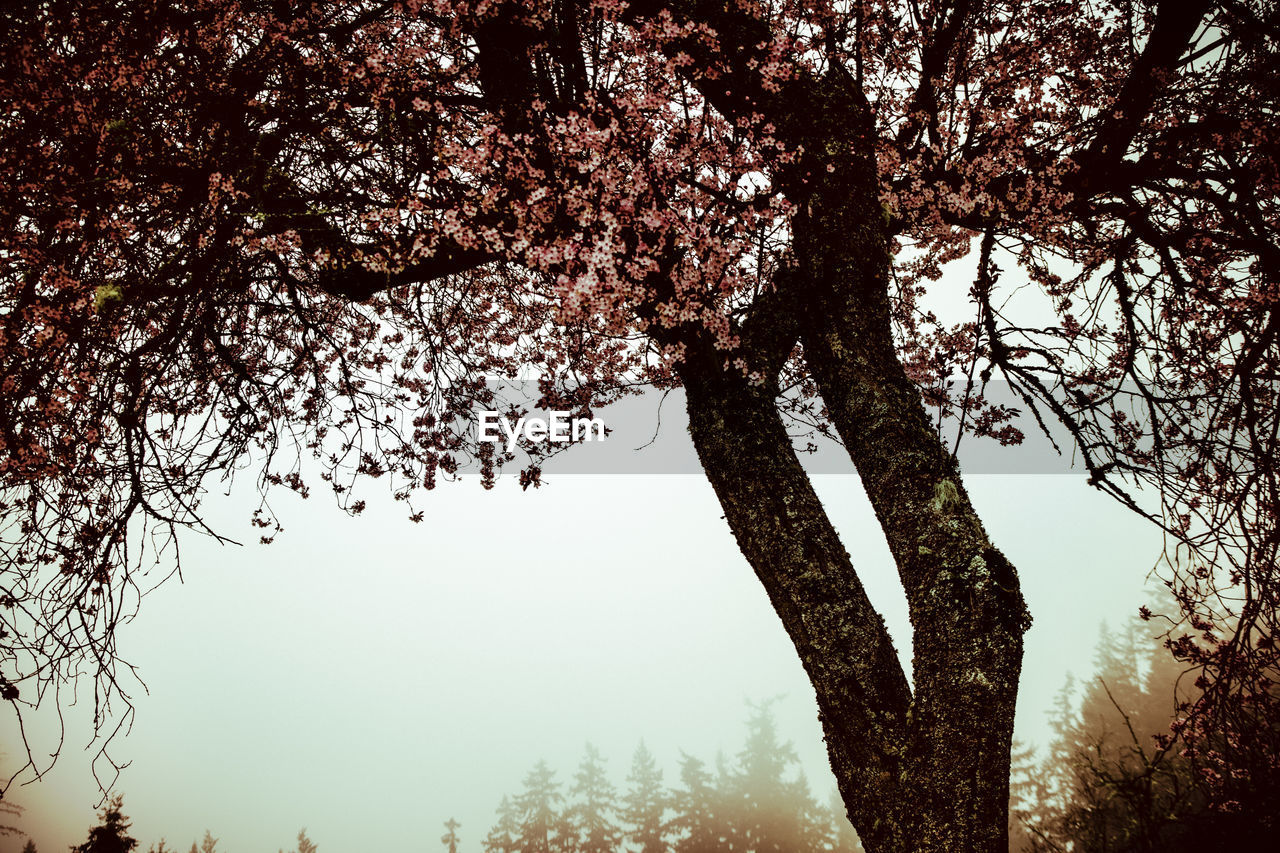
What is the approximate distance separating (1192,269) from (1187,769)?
1656 centimetres

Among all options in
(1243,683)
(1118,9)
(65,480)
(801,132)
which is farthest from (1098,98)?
(65,480)

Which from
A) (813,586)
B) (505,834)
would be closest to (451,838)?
(505,834)

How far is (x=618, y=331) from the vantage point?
4.31 metres

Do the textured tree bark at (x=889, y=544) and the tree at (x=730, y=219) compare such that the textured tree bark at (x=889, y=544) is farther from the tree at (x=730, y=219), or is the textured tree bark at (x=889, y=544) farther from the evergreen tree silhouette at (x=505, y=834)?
the evergreen tree silhouette at (x=505, y=834)

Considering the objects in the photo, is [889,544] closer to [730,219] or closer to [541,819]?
[730,219]

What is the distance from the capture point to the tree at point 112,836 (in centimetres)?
1446

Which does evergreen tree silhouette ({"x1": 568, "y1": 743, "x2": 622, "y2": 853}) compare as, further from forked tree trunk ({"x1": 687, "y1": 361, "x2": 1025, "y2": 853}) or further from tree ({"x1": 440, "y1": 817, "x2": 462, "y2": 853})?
forked tree trunk ({"x1": 687, "y1": 361, "x2": 1025, "y2": 853})

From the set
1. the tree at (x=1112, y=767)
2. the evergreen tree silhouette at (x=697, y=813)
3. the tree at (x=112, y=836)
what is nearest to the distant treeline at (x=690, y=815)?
the evergreen tree silhouette at (x=697, y=813)

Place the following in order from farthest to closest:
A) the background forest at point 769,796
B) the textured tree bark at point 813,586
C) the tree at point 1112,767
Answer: the background forest at point 769,796 → the tree at point 1112,767 → the textured tree bark at point 813,586

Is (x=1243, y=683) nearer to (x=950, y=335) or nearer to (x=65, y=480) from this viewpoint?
(x=950, y=335)

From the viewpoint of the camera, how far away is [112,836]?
1469 cm

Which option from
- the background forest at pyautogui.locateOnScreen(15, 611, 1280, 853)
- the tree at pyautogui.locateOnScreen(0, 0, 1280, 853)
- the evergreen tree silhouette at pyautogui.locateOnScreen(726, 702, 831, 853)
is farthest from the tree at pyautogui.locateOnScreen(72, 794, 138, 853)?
the evergreen tree silhouette at pyautogui.locateOnScreen(726, 702, 831, 853)

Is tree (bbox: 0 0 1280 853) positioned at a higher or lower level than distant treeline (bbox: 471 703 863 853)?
higher

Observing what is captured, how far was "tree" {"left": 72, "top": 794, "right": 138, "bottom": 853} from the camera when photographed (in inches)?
569
